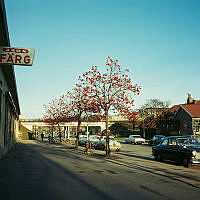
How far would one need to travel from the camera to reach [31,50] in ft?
32.4

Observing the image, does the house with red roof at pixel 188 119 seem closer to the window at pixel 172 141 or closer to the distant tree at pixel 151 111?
the distant tree at pixel 151 111

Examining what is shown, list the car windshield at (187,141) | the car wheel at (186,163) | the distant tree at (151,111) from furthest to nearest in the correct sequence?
the distant tree at (151,111)
the car windshield at (187,141)
the car wheel at (186,163)

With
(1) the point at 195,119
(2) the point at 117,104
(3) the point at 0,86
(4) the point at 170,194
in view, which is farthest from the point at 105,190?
(1) the point at 195,119

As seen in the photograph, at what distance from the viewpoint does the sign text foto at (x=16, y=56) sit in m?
9.66

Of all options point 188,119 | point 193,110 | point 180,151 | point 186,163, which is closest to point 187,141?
point 180,151

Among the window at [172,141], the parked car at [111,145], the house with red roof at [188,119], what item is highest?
the house with red roof at [188,119]

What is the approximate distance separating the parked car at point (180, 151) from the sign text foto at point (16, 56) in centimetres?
973

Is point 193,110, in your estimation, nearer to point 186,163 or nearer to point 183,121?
point 183,121

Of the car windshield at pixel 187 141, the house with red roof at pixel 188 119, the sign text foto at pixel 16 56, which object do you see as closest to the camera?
the sign text foto at pixel 16 56

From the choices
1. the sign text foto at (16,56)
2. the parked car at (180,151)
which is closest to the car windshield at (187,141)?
the parked car at (180,151)

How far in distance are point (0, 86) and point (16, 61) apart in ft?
17.7

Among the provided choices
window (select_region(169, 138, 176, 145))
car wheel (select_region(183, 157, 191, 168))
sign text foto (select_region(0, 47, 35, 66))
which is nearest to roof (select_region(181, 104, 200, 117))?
window (select_region(169, 138, 176, 145))

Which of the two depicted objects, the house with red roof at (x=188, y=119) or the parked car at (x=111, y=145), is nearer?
the parked car at (x=111, y=145)

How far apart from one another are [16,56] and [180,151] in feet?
34.3
